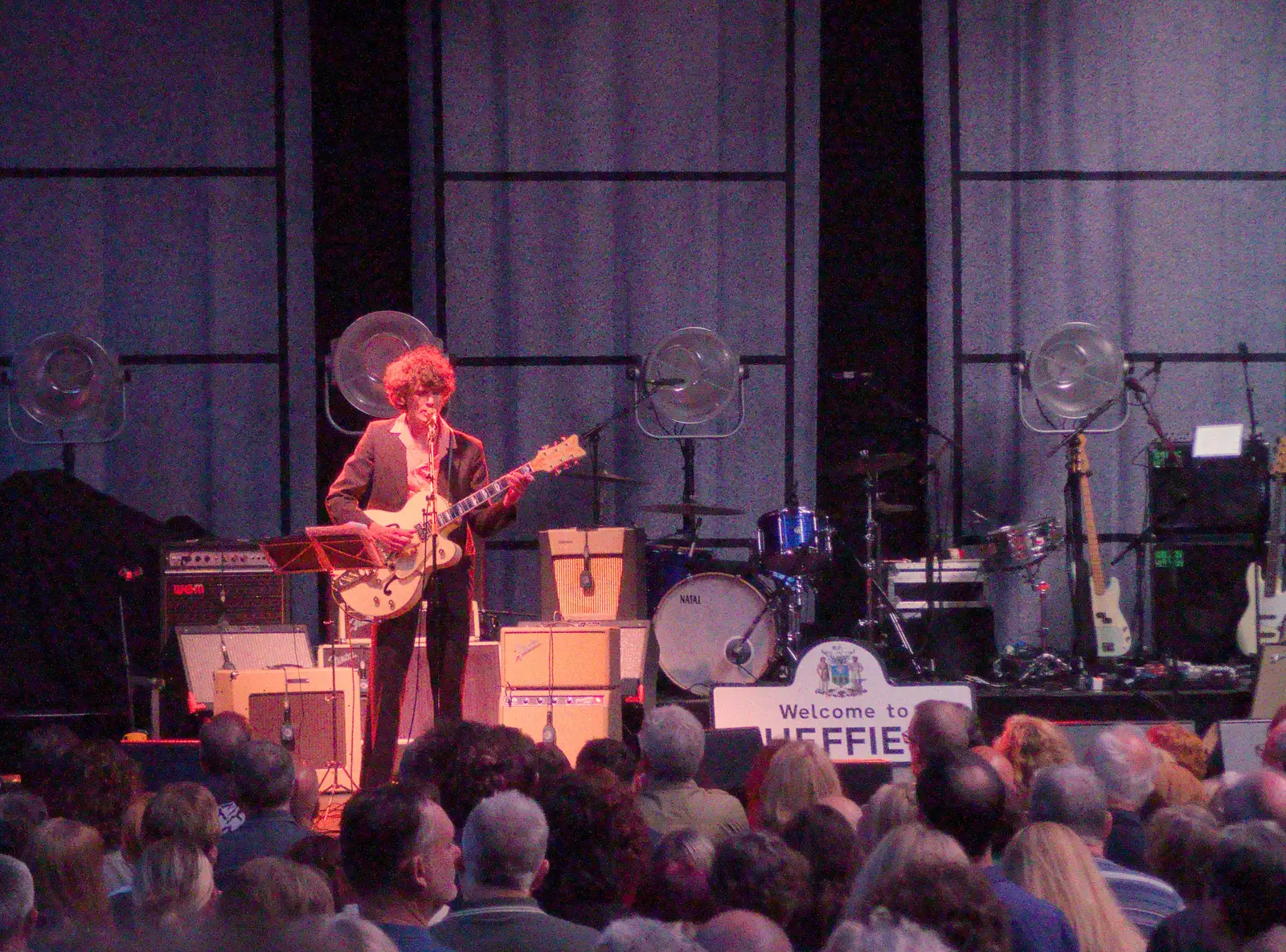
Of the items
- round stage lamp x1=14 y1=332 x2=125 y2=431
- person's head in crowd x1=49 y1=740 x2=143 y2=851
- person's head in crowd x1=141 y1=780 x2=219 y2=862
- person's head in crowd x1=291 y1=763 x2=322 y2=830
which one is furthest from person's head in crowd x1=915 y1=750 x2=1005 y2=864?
round stage lamp x1=14 y1=332 x2=125 y2=431

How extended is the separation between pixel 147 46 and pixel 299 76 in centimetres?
106

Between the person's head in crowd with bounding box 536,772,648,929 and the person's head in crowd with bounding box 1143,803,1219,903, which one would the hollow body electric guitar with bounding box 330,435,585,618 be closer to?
the person's head in crowd with bounding box 536,772,648,929

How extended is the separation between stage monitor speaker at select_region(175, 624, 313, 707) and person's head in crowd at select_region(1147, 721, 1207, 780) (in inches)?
160

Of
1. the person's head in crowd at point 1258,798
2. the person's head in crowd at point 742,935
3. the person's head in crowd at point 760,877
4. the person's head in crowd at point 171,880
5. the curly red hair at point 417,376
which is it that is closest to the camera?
the person's head in crowd at point 742,935

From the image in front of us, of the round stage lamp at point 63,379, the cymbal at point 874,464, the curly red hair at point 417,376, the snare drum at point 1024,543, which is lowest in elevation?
the snare drum at point 1024,543

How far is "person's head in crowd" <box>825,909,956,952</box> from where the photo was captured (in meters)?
1.82

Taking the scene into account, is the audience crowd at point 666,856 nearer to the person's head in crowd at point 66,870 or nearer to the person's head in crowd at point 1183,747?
the person's head in crowd at point 66,870

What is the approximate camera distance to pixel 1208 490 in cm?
936

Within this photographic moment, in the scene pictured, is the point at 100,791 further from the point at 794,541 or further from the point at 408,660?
the point at 794,541

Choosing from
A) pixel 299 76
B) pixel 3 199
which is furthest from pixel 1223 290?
pixel 3 199

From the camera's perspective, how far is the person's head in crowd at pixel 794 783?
14.0 feet

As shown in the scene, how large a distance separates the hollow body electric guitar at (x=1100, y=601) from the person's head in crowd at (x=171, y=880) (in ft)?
24.0

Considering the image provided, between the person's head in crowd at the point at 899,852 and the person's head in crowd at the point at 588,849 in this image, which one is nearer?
the person's head in crowd at the point at 899,852

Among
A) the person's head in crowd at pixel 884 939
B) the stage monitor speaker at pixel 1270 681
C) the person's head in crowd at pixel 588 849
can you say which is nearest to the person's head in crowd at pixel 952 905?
the person's head in crowd at pixel 884 939
